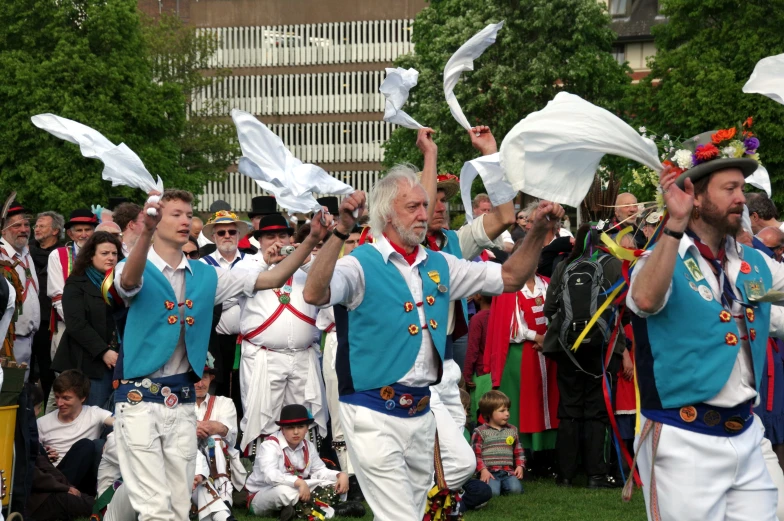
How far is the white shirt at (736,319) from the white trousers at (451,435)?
234 cm

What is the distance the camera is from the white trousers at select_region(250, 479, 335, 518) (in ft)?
31.7

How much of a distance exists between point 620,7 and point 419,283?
55470 mm

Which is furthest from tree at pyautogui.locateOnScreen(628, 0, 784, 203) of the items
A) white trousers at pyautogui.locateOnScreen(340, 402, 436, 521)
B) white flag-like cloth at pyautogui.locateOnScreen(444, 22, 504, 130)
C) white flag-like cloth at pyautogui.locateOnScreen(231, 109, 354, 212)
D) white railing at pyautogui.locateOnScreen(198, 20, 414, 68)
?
white railing at pyautogui.locateOnScreen(198, 20, 414, 68)

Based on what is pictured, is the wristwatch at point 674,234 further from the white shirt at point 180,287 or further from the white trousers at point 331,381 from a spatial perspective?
the white trousers at point 331,381

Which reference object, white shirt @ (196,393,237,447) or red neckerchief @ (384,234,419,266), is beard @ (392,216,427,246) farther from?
white shirt @ (196,393,237,447)

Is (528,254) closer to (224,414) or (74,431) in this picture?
(224,414)

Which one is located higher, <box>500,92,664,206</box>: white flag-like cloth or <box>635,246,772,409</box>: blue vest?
<box>500,92,664,206</box>: white flag-like cloth

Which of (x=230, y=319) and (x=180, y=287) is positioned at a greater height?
(x=180, y=287)

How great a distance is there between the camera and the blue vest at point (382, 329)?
6.52 m

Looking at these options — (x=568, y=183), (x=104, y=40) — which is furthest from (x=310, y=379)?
(x=104, y=40)

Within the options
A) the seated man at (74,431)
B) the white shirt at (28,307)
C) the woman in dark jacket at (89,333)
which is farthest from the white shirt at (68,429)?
the white shirt at (28,307)

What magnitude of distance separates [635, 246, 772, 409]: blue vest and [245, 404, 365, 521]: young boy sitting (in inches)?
178

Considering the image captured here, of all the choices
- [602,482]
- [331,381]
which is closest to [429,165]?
[331,381]

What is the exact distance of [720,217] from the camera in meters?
5.72
